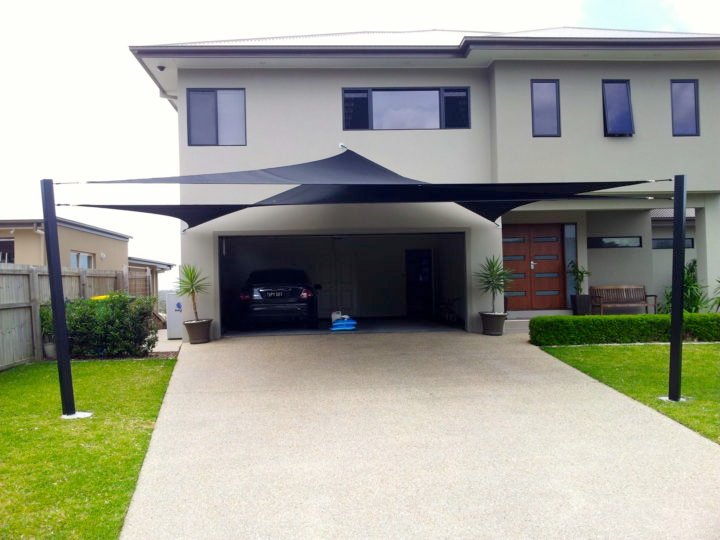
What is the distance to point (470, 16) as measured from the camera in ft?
64.7

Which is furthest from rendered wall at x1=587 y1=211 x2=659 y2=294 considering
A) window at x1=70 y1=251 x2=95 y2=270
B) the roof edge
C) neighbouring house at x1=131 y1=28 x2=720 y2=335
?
window at x1=70 y1=251 x2=95 y2=270

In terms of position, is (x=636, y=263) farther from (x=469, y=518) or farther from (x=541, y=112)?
(x=469, y=518)

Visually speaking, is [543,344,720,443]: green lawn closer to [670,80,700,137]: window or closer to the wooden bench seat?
the wooden bench seat

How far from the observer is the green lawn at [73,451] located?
145 inches

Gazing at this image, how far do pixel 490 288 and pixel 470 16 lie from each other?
1200cm

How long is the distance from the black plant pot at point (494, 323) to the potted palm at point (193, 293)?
17.6ft

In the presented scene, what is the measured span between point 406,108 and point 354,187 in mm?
5235

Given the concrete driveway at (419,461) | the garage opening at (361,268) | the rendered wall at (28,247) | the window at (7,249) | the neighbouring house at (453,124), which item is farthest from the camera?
the window at (7,249)

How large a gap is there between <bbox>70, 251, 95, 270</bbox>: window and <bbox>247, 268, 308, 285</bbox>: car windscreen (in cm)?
826

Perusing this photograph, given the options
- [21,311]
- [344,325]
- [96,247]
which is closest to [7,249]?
[96,247]

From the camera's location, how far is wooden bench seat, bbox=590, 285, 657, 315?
12992 millimetres

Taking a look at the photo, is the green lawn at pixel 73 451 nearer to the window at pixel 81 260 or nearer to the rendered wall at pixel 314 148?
the rendered wall at pixel 314 148

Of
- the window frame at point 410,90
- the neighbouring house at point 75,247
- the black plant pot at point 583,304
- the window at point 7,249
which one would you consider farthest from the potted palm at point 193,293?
the window at point 7,249

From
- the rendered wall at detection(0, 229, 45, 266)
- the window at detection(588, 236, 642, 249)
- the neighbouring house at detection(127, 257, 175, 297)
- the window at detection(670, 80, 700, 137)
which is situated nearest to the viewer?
the window at detection(670, 80, 700, 137)
